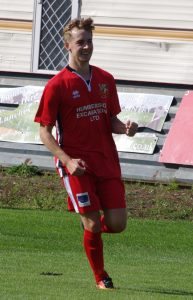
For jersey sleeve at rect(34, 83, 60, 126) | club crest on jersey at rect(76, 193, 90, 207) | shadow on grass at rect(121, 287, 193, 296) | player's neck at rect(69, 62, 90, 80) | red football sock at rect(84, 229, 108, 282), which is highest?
player's neck at rect(69, 62, 90, 80)

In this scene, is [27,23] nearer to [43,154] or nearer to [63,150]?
[43,154]

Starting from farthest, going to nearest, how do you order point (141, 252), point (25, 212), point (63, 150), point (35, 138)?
point (35, 138), point (25, 212), point (141, 252), point (63, 150)

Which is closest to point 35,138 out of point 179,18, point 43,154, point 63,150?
point 43,154

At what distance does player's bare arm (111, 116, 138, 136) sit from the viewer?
8.64 m

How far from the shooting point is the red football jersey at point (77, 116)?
859cm

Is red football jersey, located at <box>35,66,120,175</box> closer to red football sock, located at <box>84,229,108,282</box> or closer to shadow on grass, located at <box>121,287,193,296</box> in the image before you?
red football sock, located at <box>84,229,108,282</box>

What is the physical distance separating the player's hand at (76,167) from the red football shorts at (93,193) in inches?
7.7

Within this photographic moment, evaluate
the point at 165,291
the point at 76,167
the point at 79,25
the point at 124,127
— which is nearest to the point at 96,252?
the point at 165,291

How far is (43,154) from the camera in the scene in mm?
17719

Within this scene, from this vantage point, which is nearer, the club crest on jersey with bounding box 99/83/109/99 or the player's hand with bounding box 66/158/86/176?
the player's hand with bounding box 66/158/86/176

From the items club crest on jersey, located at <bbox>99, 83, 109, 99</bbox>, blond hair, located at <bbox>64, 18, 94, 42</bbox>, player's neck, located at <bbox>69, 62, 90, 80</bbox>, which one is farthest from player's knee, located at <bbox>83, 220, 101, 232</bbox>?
blond hair, located at <bbox>64, 18, 94, 42</bbox>

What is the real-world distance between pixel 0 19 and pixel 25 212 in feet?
15.6

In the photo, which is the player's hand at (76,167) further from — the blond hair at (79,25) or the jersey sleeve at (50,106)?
the blond hair at (79,25)

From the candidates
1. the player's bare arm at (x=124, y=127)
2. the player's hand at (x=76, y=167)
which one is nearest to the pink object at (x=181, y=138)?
the player's bare arm at (x=124, y=127)
